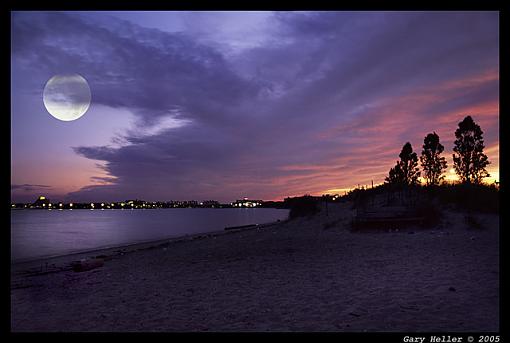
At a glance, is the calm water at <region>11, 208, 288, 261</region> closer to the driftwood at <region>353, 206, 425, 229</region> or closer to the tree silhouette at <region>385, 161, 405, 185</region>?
the driftwood at <region>353, 206, 425, 229</region>

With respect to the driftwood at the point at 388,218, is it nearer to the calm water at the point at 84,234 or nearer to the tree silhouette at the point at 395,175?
the calm water at the point at 84,234

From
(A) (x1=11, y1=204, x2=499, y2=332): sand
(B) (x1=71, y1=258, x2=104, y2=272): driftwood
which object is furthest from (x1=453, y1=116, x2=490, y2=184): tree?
(B) (x1=71, y1=258, x2=104, y2=272): driftwood

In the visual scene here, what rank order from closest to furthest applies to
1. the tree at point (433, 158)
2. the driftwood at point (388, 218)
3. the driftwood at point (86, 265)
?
the driftwood at point (86, 265) < the driftwood at point (388, 218) < the tree at point (433, 158)

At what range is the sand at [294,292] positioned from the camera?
7.16m

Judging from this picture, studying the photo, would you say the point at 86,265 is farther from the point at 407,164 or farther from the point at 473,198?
the point at 407,164

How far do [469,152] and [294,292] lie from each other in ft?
130

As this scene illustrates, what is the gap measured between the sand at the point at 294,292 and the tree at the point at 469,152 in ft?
86.3

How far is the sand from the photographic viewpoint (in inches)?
282

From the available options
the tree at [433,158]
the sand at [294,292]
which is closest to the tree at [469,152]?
the tree at [433,158]

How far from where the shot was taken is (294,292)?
31.3 ft

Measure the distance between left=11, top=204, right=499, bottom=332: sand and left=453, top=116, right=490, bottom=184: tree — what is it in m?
26.3

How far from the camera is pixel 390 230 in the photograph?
66.5 feet
